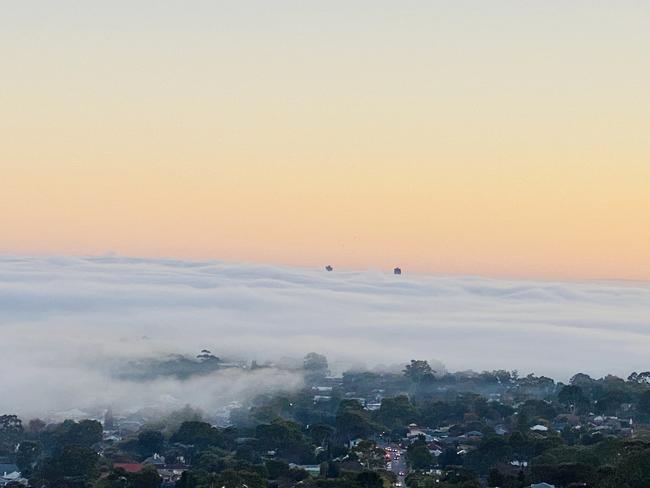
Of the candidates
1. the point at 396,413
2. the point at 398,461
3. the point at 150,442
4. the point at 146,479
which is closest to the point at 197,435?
the point at 150,442

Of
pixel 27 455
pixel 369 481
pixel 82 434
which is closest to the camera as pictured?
pixel 369 481

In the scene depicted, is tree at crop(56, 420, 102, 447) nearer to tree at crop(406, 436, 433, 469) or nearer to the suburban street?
the suburban street

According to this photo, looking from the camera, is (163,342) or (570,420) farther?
(163,342)

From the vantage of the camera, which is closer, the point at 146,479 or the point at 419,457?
the point at 146,479

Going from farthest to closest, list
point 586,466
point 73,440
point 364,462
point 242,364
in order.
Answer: point 242,364 → point 73,440 → point 364,462 → point 586,466

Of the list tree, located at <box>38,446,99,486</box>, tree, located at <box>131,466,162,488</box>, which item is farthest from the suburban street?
tree, located at <box>38,446,99,486</box>

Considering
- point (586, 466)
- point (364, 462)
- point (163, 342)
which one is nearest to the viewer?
point (586, 466)

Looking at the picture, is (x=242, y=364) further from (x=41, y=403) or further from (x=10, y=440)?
(x=10, y=440)

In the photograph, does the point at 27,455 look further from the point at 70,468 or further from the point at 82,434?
the point at 70,468

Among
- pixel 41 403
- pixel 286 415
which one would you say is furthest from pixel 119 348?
pixel 286 415

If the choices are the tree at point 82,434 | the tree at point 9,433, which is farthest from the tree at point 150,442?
the tree at point 9,433
